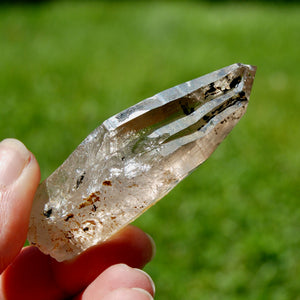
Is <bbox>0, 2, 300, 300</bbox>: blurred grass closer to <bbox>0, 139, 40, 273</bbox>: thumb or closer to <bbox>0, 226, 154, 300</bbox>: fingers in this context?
<bbox>0, 226, 154, 300</bbox>: fingers

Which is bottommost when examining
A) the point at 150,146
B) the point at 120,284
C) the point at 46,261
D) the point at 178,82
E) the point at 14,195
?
the point at 178,82

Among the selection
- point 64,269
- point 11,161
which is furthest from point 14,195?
point 64,269

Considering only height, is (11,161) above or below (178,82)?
above

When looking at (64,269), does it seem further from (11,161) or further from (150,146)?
(150,146)

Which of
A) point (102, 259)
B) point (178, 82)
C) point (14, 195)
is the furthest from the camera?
point (178, 82)

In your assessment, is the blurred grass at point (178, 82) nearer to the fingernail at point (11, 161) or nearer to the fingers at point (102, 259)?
the fingers at point (102, 259)

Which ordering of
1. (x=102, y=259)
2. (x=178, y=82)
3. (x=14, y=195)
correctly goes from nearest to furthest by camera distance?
(x=14, y=195) < (x=102, y=259) < (x=178, y=82)

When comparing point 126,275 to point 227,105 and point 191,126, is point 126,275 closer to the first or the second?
point 191,126

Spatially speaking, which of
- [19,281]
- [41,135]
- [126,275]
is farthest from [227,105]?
[41,135]

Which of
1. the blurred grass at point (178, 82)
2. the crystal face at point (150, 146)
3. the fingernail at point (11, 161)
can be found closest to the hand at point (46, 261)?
the fingernail at point (11, 161)
